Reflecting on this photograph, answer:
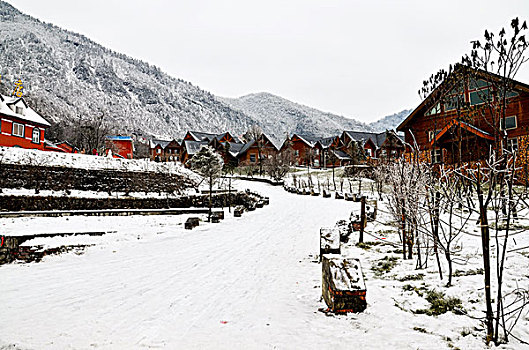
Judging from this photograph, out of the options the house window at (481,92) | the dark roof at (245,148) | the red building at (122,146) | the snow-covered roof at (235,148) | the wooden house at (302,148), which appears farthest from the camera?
the snow-covered roof at (235,148)

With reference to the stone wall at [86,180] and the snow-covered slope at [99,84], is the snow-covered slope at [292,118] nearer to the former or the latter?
the snow-covered slope at [99,84]

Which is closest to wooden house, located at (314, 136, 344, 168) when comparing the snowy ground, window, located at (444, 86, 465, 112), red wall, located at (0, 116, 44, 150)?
red wall, located at (0, 116, 44, 150)

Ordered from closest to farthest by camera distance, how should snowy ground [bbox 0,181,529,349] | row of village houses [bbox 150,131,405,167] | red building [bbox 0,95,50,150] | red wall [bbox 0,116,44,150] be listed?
snowy ground [bbox 0,181,529,349] → red wall [bbox 0,116,44,150] → red building [bbox 0,95,50,150] → row of village houses [bbox 150,131,405,167]

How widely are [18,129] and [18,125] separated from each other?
350 mm

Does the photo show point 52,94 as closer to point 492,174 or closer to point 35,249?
point 35,249

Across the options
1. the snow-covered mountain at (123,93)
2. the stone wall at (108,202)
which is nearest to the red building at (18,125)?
the stone wall at (108,202)

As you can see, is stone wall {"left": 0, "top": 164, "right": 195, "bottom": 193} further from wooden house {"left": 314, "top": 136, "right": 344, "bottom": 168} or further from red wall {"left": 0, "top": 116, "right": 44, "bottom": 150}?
wooden house {"left": 314, "top": 136, "right": 344, "bottom": 168}

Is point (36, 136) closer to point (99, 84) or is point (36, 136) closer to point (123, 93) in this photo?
point (123, 93)

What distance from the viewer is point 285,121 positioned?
14850 centimetres

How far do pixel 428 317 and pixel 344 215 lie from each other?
34.6ft

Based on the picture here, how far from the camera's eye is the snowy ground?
3.65 m

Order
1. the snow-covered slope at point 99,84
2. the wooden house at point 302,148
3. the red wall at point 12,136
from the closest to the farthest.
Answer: the red wall at point 12,136 → the wooden house at point 302,148 → the snow-covered slope at point 99,84

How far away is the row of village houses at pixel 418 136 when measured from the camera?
771 centimetres

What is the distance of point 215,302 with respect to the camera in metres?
4.89
